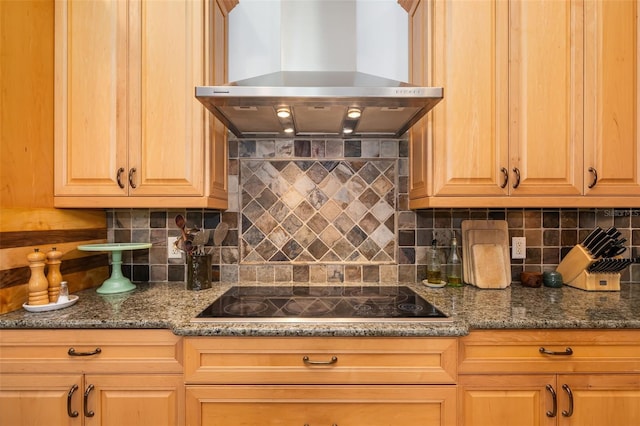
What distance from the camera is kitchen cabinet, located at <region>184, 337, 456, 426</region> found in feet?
3.71

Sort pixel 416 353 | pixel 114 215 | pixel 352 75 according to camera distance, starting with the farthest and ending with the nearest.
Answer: pixel 114 215, pixel 352 75, pixel 416 353

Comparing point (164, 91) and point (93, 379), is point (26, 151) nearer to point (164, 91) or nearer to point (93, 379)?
point (164, 91)

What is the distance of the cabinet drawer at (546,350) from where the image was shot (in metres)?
1.15

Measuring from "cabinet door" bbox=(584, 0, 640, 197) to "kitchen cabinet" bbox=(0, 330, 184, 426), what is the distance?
1900 mm

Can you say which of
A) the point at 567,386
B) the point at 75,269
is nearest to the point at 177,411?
the point at 75,269

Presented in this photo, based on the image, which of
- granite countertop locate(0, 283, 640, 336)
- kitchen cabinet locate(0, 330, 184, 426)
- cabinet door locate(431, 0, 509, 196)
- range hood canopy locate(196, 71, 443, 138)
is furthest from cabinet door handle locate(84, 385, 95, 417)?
cabinet door locate(431, 0, 509, 196)

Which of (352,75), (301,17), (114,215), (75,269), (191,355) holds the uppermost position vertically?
(301,17)

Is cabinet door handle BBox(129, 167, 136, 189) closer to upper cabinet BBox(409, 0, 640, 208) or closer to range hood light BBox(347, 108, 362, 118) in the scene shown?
range hood light BBox(347, 108, 362, 118)

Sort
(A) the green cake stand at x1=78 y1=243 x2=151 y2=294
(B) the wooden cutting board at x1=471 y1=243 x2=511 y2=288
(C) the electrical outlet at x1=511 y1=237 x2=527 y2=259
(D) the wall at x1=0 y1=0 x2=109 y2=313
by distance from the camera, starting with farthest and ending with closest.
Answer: (C) the electrical outlet at x1=511 y1=237 x2=527 y2=259
(B) the wooden cutting board at x1=471 y1=243 x2=511 y2=288
(A) the green cake stand at x1=78 y1=243 x2=151 y2=294
(D) the wall at x1=0 y1=0 x2=109 y2=313

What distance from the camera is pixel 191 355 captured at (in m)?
1.14

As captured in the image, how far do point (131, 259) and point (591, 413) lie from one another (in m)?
2.15

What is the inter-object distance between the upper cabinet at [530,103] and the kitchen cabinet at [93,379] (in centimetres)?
128

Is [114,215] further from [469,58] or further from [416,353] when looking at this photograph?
[469,58]

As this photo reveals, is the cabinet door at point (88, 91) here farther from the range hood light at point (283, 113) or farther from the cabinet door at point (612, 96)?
the cabinet door at point (612, 96)
